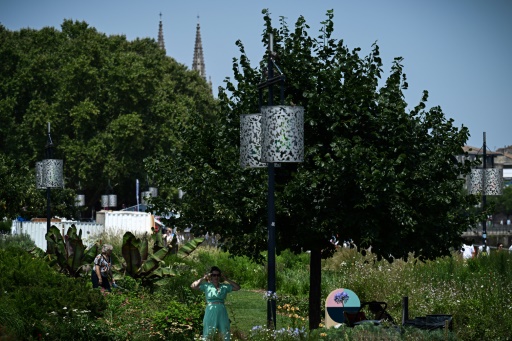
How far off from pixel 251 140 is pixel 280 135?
3.49 feet

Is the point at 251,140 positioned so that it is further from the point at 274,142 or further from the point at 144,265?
the point at 144,265

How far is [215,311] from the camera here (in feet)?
50.8

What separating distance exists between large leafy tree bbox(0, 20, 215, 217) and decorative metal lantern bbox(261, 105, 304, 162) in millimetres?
55204

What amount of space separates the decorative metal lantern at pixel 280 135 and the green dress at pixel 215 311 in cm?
193

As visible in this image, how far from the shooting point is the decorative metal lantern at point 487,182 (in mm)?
32969

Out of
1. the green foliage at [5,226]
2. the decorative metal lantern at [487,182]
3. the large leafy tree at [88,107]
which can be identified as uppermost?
the large leafy tree at [88,107]

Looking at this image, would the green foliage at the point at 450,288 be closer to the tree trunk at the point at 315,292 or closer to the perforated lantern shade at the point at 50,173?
the tree trunk at the point at 315,292

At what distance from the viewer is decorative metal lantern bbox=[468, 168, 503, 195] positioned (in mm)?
32969

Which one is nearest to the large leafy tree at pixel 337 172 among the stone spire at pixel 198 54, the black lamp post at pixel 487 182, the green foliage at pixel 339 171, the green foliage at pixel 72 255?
the green foliage at pixel 339 171

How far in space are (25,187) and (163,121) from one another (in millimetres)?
24961

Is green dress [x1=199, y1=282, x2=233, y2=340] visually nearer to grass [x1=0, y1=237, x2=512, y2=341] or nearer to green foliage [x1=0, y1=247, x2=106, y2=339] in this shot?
grass [x1=0, y1=237, x2=512, y2=341]

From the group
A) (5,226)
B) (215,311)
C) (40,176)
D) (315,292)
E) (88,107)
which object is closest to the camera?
(215,311)

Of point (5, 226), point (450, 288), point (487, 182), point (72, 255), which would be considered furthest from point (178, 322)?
point (5, 226)

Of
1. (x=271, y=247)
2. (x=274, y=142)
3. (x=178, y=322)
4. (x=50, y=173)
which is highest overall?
(x=274, y=142)
